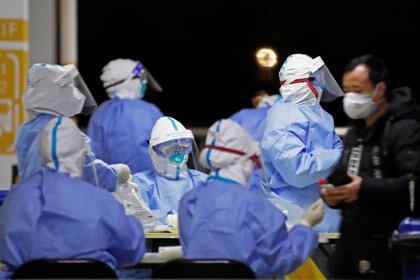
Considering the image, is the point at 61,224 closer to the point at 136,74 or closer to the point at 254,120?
the point at 136,74

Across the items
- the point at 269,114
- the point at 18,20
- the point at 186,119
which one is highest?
the point at 18,20

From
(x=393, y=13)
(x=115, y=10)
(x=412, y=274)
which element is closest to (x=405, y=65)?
(x=393, y=13)

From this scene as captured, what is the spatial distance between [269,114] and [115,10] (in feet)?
7.14

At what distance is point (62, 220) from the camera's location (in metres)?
2.83

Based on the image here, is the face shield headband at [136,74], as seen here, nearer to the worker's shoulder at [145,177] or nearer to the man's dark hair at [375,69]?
the worker's shoulder at [145,177]

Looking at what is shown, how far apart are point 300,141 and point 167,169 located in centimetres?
69

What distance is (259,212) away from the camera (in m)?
2.83

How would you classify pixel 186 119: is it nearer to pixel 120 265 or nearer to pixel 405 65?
pixel 405 65

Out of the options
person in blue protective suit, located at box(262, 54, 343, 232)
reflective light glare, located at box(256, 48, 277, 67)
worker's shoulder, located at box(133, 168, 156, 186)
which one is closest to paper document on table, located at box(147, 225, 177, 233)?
worker's shoulder, located at box(133, 168, 156, 186)

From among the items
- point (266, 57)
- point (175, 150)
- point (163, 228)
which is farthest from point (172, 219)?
point (266, 57)

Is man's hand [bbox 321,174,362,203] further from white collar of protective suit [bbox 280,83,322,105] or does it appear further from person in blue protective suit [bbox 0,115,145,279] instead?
white collar of protective suit [bbox 280,83,322,105]

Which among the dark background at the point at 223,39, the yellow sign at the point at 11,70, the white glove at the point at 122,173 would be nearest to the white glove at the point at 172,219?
the white glove at the point at 122,173

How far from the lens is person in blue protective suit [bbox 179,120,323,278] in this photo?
2781mm

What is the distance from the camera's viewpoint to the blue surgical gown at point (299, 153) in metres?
4.04
